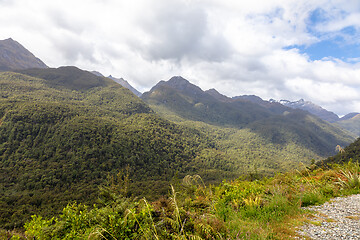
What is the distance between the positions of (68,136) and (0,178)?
142 feet

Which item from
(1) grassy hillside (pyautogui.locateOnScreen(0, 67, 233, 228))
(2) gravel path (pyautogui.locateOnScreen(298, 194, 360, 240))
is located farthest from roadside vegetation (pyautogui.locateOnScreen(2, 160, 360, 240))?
(1) grassy hillside (pyautogui.locateOnScreen(0, 67, 233, 228))

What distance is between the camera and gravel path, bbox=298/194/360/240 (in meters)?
3.70

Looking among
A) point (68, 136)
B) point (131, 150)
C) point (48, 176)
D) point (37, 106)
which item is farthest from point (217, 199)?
point (37, 106)

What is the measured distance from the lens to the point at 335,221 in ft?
14.1

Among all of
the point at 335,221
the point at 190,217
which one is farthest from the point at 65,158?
the point at 335,221

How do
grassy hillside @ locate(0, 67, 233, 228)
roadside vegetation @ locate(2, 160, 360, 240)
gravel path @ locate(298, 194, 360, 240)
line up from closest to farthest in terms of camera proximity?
roadside vegetation @ locate(2, 160, 360, 240)
gravel path @ locate(298, 194, 360, 240)
grassy hillside @ locate(0, 67, 233, 228)

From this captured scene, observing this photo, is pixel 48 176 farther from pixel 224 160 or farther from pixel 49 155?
pixel 224 160

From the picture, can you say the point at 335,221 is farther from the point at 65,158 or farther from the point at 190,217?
the point at 65,158

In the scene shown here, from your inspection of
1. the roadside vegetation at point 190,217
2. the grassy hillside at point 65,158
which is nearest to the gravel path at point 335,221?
the roadside vegetation at point 190,217

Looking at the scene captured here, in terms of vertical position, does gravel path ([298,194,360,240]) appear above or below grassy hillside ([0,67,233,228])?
above

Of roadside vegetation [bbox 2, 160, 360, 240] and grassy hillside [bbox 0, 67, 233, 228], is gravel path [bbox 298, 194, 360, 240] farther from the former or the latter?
grassy hillside [bbox 0, 67, 233, 228]

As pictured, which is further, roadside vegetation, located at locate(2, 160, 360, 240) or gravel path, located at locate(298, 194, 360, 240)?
gravel path, located at locate(298, 194, 360, 240)

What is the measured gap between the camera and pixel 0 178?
81.8 metres

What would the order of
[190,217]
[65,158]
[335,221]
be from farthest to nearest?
[65,158] → [335,221] → [190,217]
